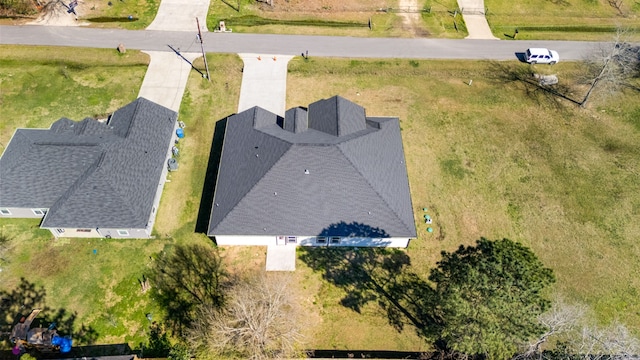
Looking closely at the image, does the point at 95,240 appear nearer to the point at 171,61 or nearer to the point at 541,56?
the point at 171,61

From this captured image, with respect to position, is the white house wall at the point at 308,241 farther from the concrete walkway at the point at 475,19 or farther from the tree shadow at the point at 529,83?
the concrete walkway at the point at 475,19

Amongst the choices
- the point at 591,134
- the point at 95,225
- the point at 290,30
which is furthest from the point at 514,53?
the point at 95,225

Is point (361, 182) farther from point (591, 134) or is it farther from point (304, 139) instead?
point (591, 134)

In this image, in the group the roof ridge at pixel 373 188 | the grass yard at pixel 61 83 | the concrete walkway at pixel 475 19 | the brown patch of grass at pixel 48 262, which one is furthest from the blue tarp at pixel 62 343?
the concrete walkway at pixel 475 19

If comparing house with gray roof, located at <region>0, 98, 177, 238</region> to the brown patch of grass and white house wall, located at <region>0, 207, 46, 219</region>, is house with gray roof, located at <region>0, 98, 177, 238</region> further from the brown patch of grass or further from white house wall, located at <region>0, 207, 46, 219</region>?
the brown patch of grass

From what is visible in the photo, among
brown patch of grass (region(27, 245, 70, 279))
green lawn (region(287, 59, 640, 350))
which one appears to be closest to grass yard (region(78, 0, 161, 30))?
green lawn (region(287, 59, 640, 350))

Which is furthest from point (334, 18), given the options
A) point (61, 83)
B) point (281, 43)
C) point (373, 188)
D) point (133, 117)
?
point (61, 83)
